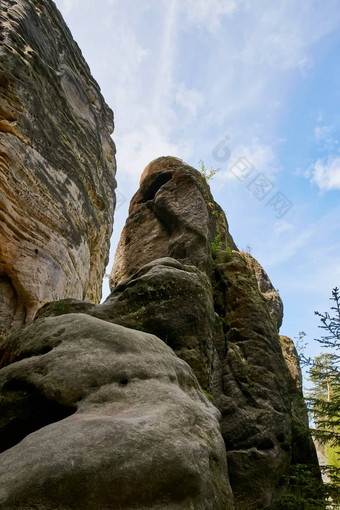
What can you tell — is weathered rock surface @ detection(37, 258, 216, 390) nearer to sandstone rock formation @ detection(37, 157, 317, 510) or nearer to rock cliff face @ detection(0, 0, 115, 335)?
sandstone rock formation @ detection(37, 157, 317, 510)

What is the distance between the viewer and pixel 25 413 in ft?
12.3

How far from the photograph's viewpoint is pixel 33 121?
8.24 metres

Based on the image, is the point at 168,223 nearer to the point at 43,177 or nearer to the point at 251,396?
the point at 43,177

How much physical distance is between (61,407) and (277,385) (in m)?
6.42

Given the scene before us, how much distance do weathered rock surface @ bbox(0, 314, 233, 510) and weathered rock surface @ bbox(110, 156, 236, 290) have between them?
608cm

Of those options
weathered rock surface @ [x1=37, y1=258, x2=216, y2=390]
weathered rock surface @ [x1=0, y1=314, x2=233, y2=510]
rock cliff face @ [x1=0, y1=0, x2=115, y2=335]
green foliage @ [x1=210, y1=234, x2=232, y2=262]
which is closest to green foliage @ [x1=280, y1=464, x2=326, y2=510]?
weathered rock surface @ [x1=37, y1=258, x2=216, y2=390]

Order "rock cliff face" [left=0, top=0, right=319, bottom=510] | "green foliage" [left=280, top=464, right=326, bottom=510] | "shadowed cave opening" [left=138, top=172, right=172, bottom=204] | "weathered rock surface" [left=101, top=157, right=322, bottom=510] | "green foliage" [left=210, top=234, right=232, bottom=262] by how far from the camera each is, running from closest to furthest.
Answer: "rock cliff face" [left=0, top=0, right=319, bottom=510]
"weathered rock surface" [left=101, top=157, right=322, bottom=510]
"green foliage" [left=280, top=464, right=326, bottom=510]
"green foliage" [left=210, top=234, right=232, bottom=262]
"shadowed cave opening" [left=138, top=172, right=172, bottom=204]

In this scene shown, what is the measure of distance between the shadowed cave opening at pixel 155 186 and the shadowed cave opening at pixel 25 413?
1089cm

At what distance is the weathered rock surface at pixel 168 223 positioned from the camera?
35.2ft

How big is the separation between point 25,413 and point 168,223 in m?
8.87

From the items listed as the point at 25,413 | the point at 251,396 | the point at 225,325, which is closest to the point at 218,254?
the point at 225,325

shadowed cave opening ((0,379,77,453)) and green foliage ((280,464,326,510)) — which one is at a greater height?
shadowed cave opening ((0,379,77,453))

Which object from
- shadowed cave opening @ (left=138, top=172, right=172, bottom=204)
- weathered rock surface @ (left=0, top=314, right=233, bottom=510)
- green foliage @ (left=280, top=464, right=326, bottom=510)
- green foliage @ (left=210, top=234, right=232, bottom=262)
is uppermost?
shadowed cave opening @ (left=138, top=172, right=172, bottom=204)

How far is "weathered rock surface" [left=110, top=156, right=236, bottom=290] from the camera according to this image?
1074 cm
